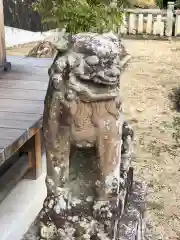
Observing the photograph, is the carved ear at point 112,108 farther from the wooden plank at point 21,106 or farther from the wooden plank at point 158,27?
the wooden plank at point 158,27

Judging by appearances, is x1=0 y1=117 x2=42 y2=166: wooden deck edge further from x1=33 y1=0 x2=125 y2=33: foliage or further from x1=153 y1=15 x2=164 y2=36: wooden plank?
x1=153 y1=15 x2=164 y2=36: wooden plank

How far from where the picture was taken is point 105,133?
5.62 feet

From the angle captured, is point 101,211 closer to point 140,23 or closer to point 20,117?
point 20,117

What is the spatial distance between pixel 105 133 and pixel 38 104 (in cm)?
161

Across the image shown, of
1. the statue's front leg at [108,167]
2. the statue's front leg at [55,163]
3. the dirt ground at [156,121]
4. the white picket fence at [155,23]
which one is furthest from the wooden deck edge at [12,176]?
the white picket fence at [155,23]

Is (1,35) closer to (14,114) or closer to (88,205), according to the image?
(14,114)

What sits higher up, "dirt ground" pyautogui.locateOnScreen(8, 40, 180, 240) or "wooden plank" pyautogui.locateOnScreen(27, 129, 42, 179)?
"wooden plank" pyautogui.locateOnScreen(27, 129, 42, 179)

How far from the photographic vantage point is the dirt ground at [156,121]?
3734 millimetres

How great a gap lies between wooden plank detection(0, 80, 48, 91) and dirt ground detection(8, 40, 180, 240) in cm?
140

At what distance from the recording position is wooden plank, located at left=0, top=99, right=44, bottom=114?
310cm

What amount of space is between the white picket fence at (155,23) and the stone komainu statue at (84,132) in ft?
31.2

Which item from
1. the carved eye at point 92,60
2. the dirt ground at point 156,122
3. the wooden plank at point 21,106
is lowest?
the dirt ground at point 156,122

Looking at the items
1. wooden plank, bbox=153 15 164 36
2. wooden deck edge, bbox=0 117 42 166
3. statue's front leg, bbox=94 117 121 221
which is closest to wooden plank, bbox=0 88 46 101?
wooden deck edge, bbox=0 117 42 166

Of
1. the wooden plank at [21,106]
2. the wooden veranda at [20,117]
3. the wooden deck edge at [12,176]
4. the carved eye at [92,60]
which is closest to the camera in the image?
the carved eye at [92,60]
